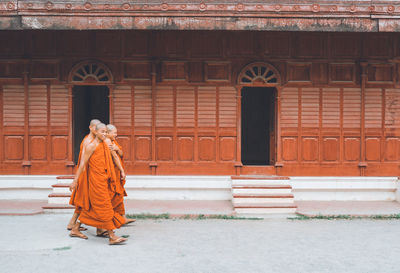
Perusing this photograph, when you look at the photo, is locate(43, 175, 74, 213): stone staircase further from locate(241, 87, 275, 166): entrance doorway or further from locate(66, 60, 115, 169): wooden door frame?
locate(241, 87, 275, 166): entrance doorway

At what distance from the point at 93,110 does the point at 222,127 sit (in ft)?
22.7

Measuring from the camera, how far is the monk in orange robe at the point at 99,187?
21.1ft

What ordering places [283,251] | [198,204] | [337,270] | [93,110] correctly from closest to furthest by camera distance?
[337,270]
[283,251]
[198,204]
[93,110]

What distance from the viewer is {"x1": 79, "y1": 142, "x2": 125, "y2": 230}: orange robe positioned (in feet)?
21.1

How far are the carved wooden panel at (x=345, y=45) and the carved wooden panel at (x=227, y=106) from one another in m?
2.70

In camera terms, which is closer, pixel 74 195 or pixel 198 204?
pixel 74 195

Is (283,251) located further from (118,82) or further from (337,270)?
(118,82)

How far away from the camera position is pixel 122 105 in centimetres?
1025

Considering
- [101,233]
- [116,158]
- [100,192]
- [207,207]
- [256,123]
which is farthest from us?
[256,123]

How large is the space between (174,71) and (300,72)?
10.3ft

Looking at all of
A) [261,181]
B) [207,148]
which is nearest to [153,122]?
[207,148]

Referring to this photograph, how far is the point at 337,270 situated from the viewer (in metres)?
5.27

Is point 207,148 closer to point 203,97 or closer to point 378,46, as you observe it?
point 203,97

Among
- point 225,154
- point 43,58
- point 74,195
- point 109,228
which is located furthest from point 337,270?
point 43,58
